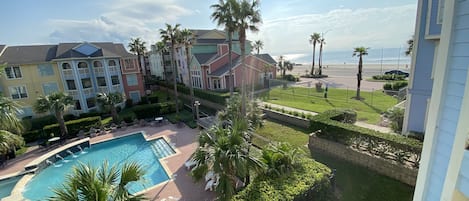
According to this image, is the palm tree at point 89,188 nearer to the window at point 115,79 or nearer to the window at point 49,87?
the window at point 115,79

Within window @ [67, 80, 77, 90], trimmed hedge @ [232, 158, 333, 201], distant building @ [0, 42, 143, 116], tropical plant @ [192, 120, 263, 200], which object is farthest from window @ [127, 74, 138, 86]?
trimmed hedge @ [232, 158, 333, 201]

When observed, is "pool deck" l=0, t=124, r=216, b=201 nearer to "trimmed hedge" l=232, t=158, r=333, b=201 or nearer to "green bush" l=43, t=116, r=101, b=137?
"green bush" l=43, t=116, r=101, b=137

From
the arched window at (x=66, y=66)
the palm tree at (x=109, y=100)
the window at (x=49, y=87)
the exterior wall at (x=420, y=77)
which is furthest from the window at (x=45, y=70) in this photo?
the exterior wall at (x=420, y=77)

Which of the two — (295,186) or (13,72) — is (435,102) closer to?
(295,186)

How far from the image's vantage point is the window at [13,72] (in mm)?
21866

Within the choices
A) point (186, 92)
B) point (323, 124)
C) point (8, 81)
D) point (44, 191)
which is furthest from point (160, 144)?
point (8, 81)

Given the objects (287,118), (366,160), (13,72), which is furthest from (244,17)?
(13,72)

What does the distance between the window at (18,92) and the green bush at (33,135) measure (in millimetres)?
8169

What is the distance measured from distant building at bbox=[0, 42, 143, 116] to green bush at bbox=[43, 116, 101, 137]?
703 cm

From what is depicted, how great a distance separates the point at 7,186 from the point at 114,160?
5.48m

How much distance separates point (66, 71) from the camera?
24.1m

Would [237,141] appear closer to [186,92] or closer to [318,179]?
[318,179]

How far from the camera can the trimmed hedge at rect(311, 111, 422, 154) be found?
835cm

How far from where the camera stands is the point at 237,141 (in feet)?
22.5
